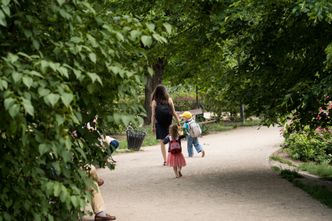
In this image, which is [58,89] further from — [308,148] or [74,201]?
[308,148]

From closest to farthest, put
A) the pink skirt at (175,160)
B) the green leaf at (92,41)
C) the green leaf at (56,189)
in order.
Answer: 1. the green leaf at (56,189)
2. the green leaf at (92,41)
3. the pink skirt at (175,160)

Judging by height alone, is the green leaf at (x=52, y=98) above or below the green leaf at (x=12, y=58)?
below

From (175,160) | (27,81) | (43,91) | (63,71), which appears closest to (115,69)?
(63,71)

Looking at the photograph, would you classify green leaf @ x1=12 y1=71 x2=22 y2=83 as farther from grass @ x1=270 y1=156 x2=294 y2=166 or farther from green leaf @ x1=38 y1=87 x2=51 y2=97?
grass @ x1=270 y1=156 x2=294 y2=166

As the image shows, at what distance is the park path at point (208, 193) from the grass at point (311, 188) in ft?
0.42

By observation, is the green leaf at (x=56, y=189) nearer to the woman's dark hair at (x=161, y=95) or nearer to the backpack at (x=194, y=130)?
the woman's dark hair at (x=161, y=95)

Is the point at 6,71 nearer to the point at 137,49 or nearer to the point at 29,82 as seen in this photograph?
the point at 29,82

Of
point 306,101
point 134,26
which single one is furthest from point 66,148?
point 306,101

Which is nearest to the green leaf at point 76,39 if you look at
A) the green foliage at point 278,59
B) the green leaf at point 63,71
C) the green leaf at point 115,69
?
the green leaf at point 115,69

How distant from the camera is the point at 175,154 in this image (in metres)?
12.0

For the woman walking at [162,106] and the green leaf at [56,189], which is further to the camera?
the woman walking at [162,106]

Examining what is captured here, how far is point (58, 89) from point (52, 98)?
0.12m

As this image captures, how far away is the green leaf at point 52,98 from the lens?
11.4 ft

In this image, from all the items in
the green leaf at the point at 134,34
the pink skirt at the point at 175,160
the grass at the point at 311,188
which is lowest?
the grass at the point at 311,188
